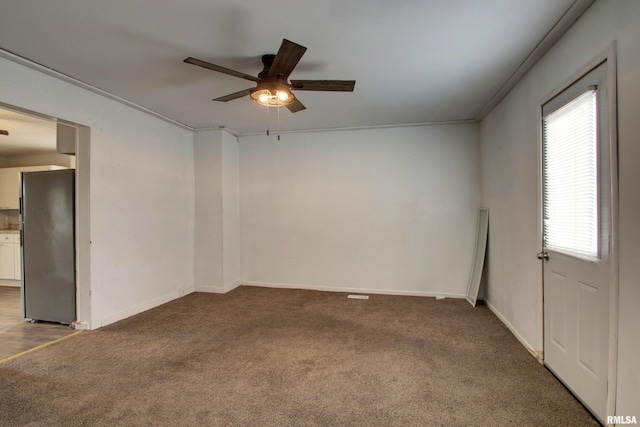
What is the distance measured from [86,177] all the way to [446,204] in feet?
15.1

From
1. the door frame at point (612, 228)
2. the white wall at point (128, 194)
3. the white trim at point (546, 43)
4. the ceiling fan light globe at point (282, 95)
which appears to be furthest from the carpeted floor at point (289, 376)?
the white trim at point (546, 43)

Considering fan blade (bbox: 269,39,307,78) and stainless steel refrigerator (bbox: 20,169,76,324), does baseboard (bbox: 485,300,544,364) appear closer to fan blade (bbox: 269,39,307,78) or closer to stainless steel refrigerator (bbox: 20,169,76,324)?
fan blade (bbox: 269,39,307,78)

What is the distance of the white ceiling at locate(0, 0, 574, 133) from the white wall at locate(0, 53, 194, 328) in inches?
10.6

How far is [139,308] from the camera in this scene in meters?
3.75

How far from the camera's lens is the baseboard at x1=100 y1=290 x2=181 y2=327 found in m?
3.36

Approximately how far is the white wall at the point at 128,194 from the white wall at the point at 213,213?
138 millimetres

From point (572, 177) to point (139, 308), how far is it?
4.65 metres

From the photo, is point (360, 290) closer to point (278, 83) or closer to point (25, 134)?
point (278, 83)

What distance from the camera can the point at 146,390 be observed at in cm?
212

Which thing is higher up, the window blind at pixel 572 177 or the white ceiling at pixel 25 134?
the white ceiling at pixel 25 134

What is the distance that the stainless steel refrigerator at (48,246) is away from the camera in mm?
3324

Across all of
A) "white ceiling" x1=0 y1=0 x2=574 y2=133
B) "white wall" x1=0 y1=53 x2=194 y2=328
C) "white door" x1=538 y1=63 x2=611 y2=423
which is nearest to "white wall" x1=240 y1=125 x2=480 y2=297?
"white wall" x1=0 y1=53 x2=194 y2=328

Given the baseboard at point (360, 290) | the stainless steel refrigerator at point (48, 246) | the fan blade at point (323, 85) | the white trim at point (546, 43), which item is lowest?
the baseboard at point (360, 290)

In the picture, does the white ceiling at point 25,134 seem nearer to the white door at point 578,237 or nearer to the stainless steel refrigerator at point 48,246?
the stainless steel refrigerator at point 48,246
